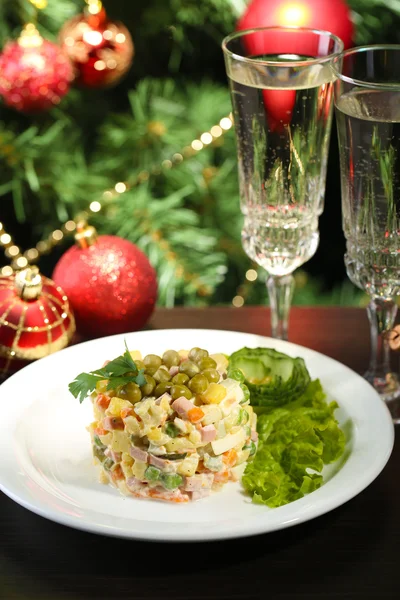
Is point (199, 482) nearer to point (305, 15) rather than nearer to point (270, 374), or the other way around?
point (270, 374)

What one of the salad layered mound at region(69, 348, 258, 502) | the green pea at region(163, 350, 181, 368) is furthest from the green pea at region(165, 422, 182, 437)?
the green pea at region(163, 350, 181, 368)

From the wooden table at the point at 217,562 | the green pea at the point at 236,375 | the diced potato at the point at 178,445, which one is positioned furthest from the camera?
the green pea at the point at 236,375

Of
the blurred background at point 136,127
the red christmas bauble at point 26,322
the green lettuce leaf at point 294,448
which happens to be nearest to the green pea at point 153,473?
the green lettuce leaf at point 294,448

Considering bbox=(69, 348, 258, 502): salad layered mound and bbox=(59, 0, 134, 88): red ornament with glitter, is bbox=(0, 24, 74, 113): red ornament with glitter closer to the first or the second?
bbox=(59, 0, 134, 88): red ornament with glitter

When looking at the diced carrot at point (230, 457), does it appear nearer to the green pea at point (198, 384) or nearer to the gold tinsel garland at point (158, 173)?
the green pea at point (198, 384)

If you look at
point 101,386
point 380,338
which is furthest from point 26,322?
point 380,338
